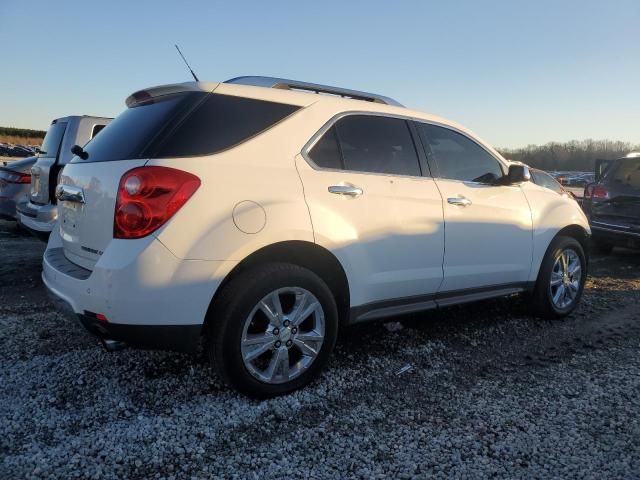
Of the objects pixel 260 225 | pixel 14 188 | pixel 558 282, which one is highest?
pixel 14 188

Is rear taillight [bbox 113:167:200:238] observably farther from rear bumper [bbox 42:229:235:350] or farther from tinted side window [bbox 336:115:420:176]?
tinted side window [bbox 336:115:420:176]

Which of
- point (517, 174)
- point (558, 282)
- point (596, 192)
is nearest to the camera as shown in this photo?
point (517, 174)

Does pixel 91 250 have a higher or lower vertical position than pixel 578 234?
higher

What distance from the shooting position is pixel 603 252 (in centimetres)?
864

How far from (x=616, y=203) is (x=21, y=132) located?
82.8 metres

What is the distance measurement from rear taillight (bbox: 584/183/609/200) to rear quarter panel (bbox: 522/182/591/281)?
12.2 ft

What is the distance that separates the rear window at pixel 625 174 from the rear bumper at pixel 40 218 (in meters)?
7.58

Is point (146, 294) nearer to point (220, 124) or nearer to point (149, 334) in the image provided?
point (149, 334)

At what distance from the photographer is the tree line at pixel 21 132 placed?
72.1 meters

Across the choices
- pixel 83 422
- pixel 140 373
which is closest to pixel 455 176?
pixel 140 373

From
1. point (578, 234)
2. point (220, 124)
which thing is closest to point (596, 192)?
point (578, 234)

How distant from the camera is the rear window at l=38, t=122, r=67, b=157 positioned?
6164 millimetres

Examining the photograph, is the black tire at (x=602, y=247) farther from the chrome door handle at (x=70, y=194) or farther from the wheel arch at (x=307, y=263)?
the chrome door handle at (x=70, y=194)

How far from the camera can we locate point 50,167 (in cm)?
575
